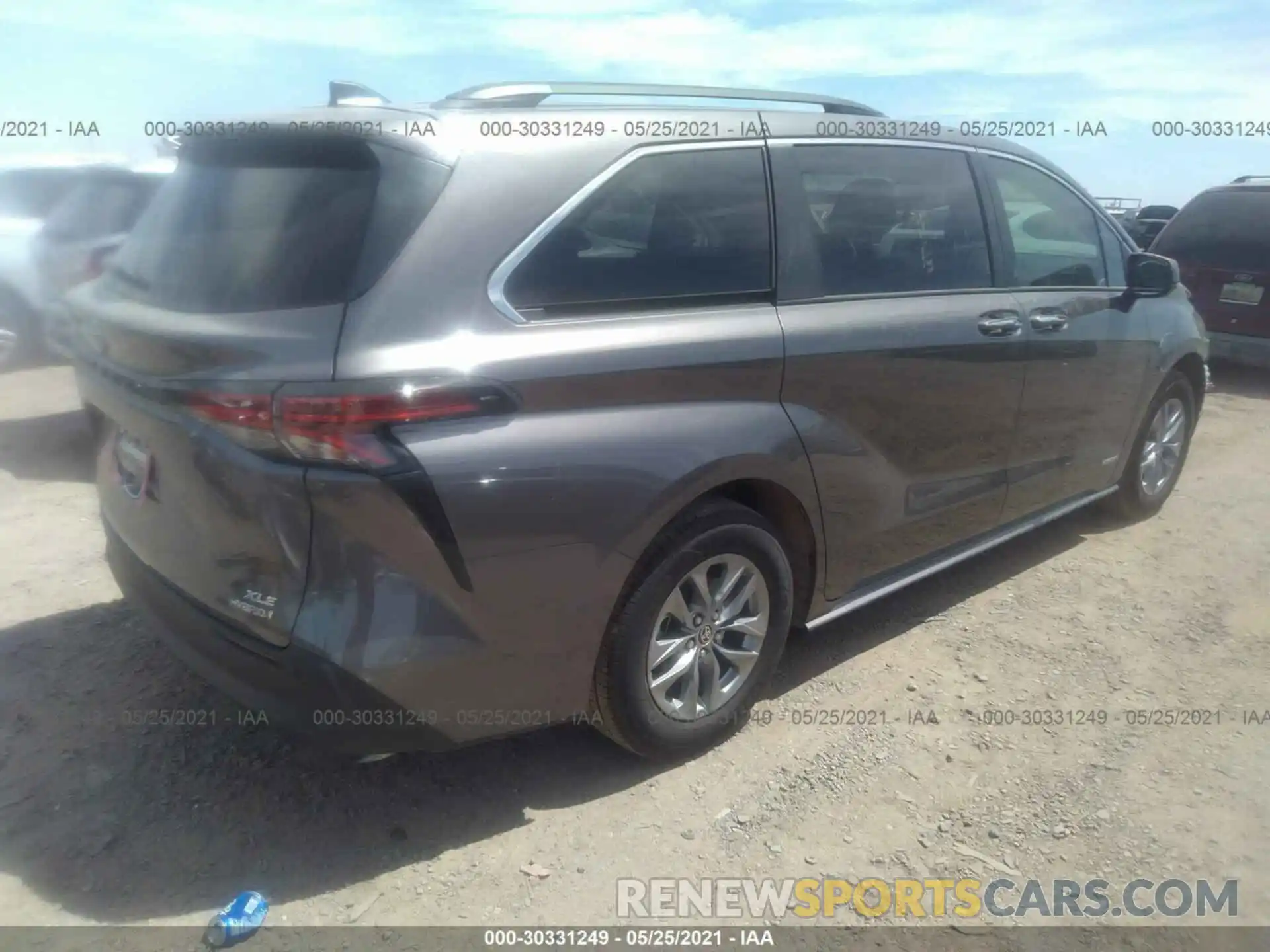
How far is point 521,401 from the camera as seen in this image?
236 cm

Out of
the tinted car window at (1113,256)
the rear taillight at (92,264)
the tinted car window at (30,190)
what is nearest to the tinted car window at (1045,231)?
the tinted car window at (1113,256)

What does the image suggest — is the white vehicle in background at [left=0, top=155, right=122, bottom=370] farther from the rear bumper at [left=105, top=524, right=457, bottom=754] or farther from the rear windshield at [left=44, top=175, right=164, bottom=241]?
the rear bumper at [left=105, top=524, right=457, bottom=754]

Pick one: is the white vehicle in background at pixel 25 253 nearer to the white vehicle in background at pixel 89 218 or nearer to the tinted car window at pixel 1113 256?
the white vehicle in background at pixel 89 218

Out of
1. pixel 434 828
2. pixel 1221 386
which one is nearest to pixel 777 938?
pixel 434 828

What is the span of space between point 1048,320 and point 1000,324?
1.27ft

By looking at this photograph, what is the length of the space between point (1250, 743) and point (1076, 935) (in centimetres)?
128

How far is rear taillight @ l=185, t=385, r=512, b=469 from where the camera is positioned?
2.17 metres

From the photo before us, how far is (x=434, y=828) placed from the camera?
8.97 ft

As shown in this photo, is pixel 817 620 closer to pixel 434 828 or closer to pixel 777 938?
pixel 777 938

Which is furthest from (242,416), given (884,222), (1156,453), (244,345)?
(1156,453)

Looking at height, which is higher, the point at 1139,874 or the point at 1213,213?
the point at 1213,213

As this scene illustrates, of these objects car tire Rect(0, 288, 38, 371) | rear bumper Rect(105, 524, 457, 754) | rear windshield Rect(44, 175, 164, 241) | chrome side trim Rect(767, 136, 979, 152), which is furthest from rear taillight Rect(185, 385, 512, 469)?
car tire Rect(0, 288, 38, 371)

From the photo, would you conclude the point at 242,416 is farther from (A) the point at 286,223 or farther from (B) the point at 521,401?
(B) the point at 521,401

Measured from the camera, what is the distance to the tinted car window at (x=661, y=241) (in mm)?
2518
